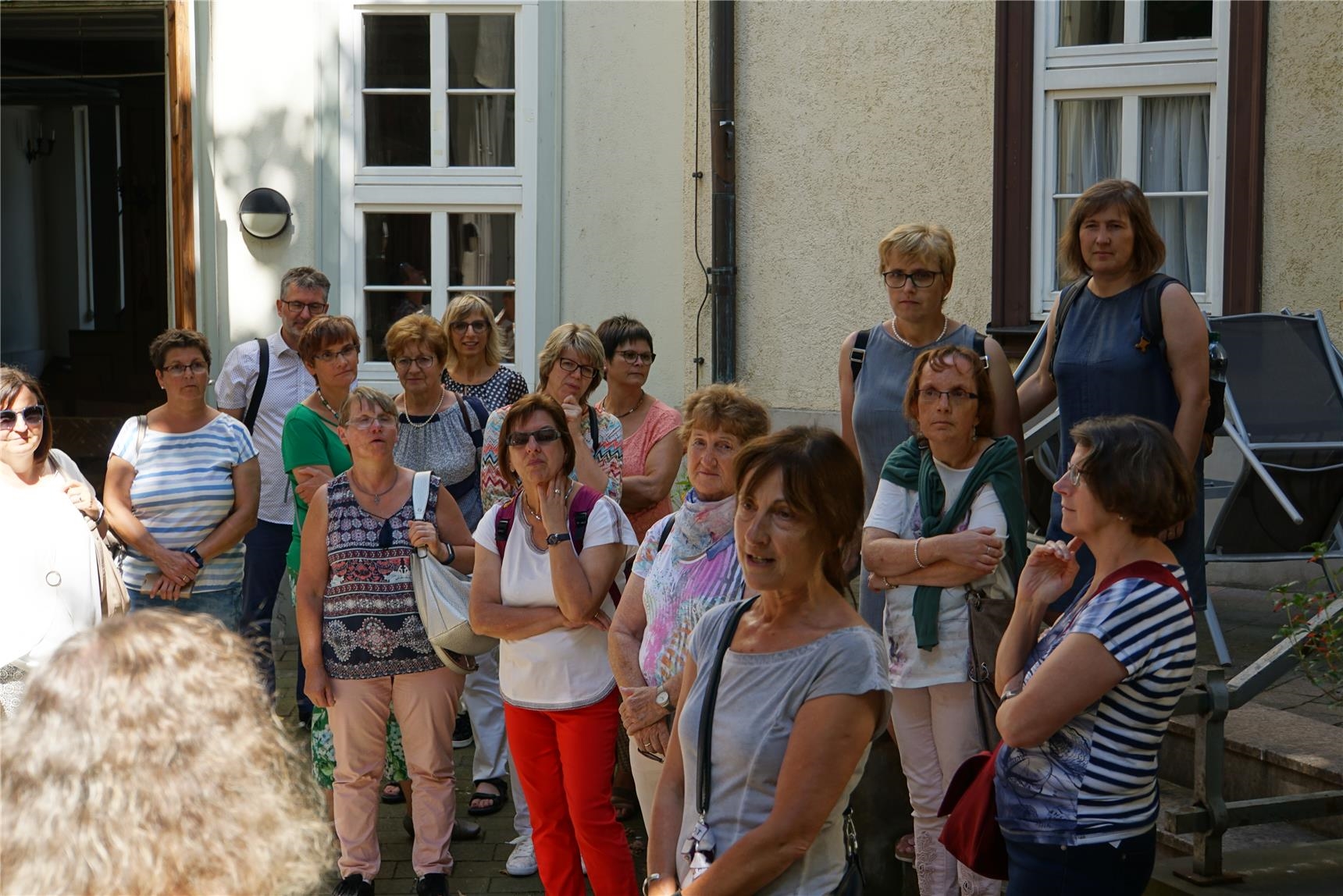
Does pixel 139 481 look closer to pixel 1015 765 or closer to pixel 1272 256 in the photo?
pixel 1015 765

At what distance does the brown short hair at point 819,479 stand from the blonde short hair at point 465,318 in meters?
3.37

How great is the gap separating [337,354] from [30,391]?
1.20 metres

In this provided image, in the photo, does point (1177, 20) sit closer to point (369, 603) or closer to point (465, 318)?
point (465, 318)

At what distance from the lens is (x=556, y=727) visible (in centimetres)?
468

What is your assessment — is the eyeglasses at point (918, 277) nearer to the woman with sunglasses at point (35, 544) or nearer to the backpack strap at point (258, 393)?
the woman with sunglasses at point (35, 544)

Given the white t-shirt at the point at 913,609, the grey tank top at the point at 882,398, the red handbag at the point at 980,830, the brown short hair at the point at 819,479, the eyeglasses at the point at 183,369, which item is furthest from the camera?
the eyeglasses at the point at 183,369

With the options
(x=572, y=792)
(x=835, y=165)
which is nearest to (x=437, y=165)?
(x=835, y=165)

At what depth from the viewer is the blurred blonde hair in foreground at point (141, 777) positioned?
1.63 m

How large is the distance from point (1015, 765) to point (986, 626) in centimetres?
90

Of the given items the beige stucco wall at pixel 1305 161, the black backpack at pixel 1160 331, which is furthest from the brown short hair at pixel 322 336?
the beige stucco wall at pixel 1305 161

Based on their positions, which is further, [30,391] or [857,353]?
[30,391]

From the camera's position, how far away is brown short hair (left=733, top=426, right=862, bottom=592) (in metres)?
2.97

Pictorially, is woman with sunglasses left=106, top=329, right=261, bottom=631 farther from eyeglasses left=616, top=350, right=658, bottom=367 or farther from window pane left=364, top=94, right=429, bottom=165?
window pane left=364, top=94, right=429, bottom=165

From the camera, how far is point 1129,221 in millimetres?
4289
